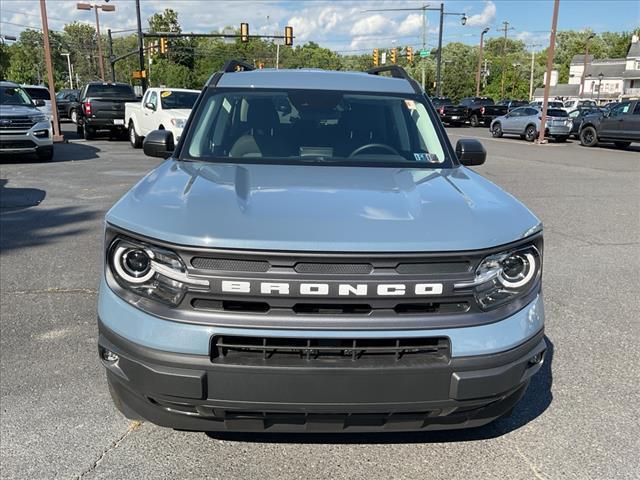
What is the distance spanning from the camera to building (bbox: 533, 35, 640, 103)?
91.8m

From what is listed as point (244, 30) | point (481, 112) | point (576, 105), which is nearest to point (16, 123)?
point (244, 30)

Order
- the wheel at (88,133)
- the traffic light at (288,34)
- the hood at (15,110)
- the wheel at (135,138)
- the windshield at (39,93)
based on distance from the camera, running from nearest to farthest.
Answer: the hood at (15,110)
the wheel at (135,138)
the wheel at (88,133)
the windshield at (39,93)
the traffic light at (288,34)

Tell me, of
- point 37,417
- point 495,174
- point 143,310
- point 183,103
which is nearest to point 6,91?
point 183,103

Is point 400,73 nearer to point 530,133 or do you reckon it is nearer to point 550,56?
point 550,56

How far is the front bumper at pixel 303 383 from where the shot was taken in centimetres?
212

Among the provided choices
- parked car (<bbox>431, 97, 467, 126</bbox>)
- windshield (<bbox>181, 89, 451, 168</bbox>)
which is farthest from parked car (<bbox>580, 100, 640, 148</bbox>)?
windshield (<bbox>181, 89, 451, 168</bbox>)

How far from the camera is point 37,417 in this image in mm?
3092

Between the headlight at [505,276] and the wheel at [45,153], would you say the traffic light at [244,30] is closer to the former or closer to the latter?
the wheel at [45,153]

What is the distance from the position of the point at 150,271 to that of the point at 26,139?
13290 millimetres

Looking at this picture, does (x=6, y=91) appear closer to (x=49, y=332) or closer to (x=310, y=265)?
(x=49, y=332)

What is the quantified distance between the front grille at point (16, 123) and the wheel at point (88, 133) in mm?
7743

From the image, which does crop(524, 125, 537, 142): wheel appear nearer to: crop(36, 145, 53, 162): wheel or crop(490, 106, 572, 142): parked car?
crop(490, 106, 572, 142): parked car

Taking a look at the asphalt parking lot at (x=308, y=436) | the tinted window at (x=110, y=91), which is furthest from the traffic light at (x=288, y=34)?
the asphalt parking lot at (x=308, y=436)

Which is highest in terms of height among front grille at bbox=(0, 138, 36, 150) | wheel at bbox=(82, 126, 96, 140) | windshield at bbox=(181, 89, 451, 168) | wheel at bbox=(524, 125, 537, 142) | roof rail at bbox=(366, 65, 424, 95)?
roof rail at bbox=(366, 65, 424, 95)
